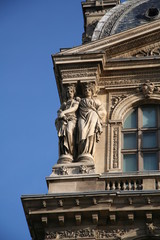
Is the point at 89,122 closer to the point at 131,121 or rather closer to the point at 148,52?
the point at 131,121

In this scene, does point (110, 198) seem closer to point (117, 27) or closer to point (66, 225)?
point (66, 225)

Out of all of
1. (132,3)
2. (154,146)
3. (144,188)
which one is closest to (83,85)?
(154,146)

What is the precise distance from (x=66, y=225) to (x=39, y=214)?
2.74 ft

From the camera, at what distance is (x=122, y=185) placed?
23453 mm

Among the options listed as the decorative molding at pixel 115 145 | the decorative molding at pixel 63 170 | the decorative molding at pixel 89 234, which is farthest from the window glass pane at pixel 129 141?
the decorative molding at pixel 89 234

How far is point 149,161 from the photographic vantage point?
2534cm

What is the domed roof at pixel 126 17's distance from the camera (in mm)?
30812

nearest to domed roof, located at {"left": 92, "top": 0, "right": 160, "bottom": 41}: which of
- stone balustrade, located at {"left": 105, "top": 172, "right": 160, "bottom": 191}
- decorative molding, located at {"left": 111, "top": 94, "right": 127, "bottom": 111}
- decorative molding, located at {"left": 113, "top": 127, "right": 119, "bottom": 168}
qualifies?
decorative molding, located at {"left": 111, "top": 94, "right": 127, "bottom": 111}

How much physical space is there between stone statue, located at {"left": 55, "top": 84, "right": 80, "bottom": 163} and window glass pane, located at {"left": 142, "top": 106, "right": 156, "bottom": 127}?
2329 mm

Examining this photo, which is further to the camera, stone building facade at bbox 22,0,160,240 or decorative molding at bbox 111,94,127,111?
decorative molding at bbox 111,94,127,111

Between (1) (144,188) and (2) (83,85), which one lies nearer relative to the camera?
(1) (144,188)

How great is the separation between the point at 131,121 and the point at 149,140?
1.03 metres

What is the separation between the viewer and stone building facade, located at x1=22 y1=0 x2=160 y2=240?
22453 millimetres

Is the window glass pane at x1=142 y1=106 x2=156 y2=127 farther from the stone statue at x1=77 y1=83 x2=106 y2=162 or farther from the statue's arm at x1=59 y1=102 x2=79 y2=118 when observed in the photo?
the statue's arm at x1=59 y1=102 x2=79 y2=118
